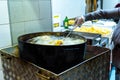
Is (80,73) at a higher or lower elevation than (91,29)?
lower

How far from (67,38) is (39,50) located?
295 millimetres

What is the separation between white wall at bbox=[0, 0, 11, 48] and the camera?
5.17 ft

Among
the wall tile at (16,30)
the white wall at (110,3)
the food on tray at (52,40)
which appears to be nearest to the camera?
the food on tray at (52,40)

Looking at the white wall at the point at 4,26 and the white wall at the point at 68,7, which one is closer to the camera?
the white wall at the point at 4,26

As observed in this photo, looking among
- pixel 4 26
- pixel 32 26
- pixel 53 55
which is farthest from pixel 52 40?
pixel 32 26

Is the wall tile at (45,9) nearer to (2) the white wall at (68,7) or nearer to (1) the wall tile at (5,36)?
(2) the white wall at (68,7)

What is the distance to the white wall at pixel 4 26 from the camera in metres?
1.58

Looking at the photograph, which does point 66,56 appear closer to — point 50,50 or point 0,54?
point 50,50

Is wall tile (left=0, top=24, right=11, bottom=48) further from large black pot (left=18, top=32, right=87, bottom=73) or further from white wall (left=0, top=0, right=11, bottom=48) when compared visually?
large black pot (left=18, top=32, right=87, bottom=73)

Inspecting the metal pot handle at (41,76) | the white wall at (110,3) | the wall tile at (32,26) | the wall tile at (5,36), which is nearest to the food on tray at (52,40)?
the metal pot handle at (41,76)

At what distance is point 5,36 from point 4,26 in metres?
0.10

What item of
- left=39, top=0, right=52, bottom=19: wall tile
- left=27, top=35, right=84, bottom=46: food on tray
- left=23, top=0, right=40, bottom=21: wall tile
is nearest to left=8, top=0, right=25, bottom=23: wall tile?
left=23, top=0, right=40, bottom=21: wall tile

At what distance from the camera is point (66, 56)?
80 cm

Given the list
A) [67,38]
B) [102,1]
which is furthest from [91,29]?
[102,1]
